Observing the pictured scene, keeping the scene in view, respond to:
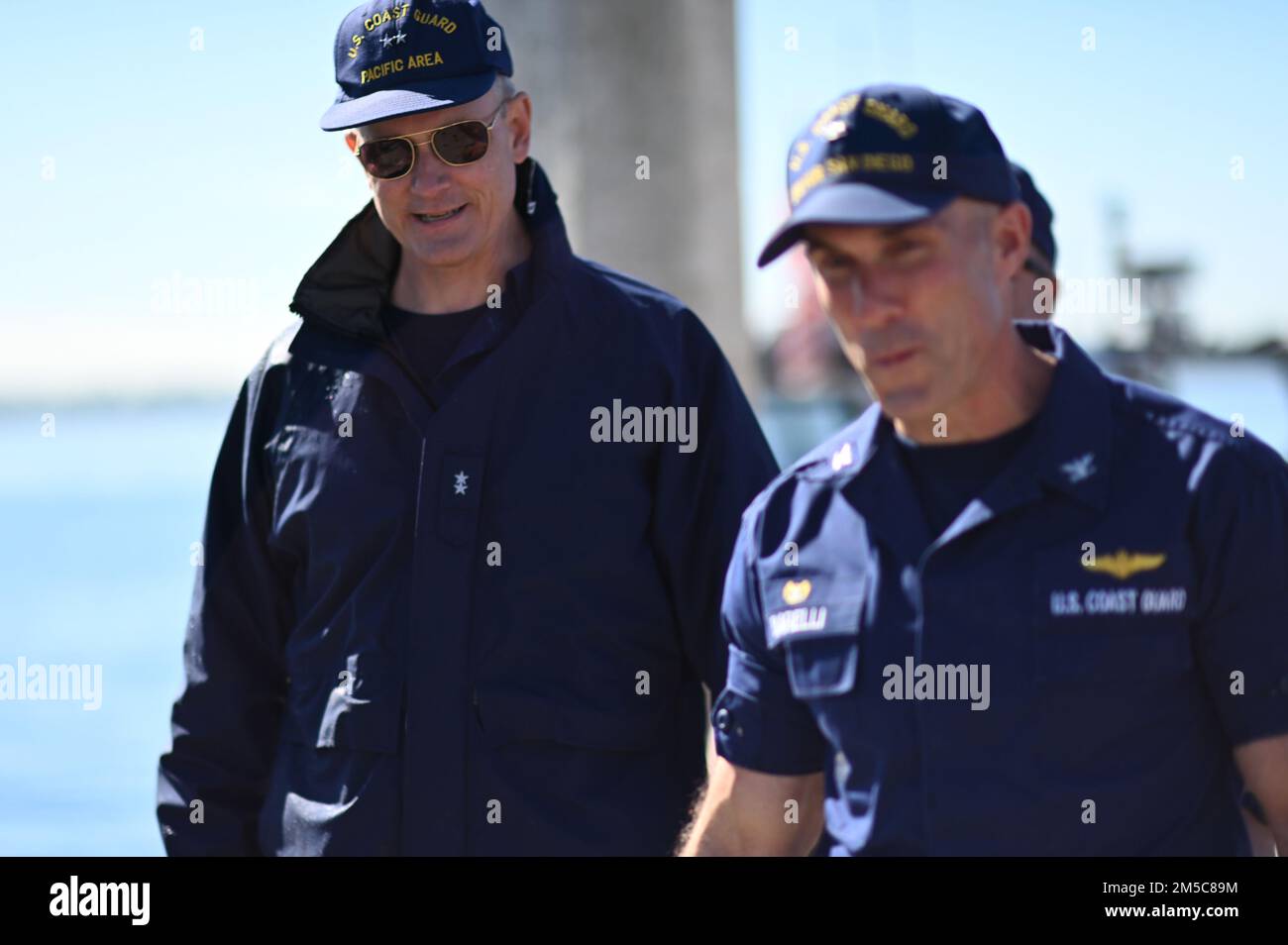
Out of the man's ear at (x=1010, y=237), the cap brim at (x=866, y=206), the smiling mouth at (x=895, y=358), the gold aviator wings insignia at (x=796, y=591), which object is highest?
the cap brim at (x=866, y=206)

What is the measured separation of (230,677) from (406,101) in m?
1.20

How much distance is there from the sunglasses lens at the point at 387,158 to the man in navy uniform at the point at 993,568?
3.59ft

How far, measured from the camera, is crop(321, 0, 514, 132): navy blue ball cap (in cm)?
324

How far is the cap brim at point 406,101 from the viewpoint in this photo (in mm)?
3209

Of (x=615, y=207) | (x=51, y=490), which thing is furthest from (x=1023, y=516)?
(x=51, y=490)

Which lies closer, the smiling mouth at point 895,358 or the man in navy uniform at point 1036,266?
the smiling mouth at point 895,358

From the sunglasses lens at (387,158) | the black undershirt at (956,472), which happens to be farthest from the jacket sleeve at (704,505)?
the black undershirt at (956,472)

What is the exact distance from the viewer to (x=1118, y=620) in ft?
7.28

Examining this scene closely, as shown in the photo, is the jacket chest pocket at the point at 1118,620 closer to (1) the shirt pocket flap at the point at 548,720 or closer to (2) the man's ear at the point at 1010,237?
(2) the man's ear at the point at 1010,237

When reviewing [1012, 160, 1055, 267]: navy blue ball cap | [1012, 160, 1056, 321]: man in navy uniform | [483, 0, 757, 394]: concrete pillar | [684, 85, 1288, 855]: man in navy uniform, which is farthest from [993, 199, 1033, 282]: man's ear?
[483, 0, 757, 394]: concrete pillar

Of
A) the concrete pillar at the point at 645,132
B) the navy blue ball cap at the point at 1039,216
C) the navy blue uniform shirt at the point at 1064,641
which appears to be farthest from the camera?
the concrete pillar at the point at 645,132

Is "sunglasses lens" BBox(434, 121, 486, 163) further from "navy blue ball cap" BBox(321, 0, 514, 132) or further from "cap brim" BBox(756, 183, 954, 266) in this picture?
"cap brim" BBox(756, 183, 954, 266)

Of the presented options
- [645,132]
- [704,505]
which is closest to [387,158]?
[704,505]

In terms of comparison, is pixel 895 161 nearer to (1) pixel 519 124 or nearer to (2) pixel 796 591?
(2) pixel 796 591
